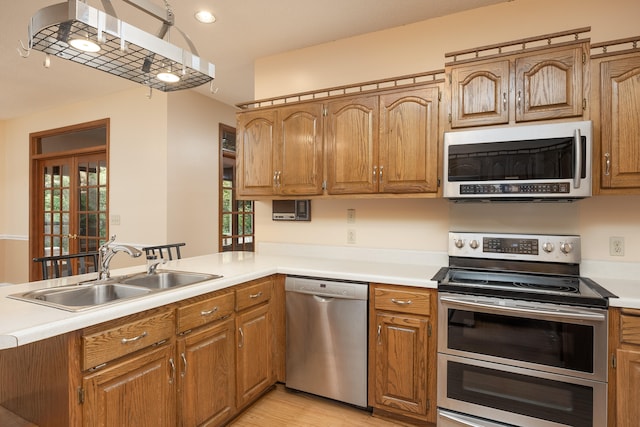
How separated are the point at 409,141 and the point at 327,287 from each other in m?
1.11

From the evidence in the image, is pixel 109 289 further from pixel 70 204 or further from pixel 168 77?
pixel 70 204

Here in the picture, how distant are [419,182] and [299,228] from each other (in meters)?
1.22

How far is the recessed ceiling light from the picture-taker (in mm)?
2480

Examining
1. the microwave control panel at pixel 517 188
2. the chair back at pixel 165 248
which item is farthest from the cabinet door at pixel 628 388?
the chair back at pixel 165 248

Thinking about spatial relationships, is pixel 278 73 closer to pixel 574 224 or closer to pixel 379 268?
pixel 379 268

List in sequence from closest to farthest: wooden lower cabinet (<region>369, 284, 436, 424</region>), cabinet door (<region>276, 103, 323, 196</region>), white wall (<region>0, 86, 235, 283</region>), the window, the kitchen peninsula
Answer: the kitchen peninsula
wooden lower cabinet (<region>369, 284, 436, 424</region>)
cabinet door (<region>276, 103, 323, 196</region>)
white wall (<region>0, 86, 235, 283</region>)
the window

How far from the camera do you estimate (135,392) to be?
1.51m

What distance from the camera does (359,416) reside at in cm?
221

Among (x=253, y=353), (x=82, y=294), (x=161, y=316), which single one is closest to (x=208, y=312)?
(x=161, y=316)

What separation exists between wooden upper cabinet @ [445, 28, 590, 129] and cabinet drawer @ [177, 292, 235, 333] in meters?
1.76

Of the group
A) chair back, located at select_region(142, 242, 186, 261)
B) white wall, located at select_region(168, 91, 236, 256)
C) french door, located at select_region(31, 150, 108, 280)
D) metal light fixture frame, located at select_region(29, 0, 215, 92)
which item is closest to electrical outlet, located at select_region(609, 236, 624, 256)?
metal light fixture frame, located at select_region(29, 0, 215, 92)

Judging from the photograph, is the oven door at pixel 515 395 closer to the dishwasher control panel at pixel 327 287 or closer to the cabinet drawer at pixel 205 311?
the dishwasher control panel at pixel 327 287

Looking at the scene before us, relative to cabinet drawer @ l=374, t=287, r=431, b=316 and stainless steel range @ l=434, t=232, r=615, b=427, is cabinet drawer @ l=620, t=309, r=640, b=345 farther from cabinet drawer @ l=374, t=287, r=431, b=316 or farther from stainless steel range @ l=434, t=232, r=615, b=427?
cabinet drawer @ l=374, t=287, r=431, b=316

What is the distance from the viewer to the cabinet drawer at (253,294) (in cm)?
212
